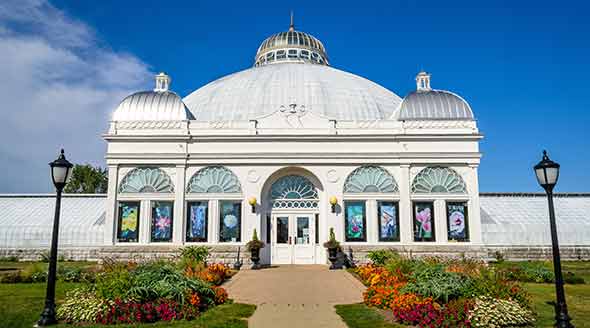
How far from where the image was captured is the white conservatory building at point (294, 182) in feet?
77.3

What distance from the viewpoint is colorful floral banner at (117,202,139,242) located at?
23.6 meters

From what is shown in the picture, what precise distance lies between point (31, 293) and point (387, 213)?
16.5 metres

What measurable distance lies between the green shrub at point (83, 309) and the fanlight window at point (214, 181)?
1285cm

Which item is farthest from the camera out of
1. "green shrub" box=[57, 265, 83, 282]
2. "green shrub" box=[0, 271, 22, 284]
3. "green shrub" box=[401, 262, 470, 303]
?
"green shrub" box=[57, 265, 83, 282]

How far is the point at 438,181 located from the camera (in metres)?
24.1

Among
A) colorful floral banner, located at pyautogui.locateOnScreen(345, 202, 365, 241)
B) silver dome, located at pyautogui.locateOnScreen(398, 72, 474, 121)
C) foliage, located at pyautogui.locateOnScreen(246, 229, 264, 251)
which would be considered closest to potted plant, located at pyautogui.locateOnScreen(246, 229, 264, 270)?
foliage, located at pyautogui.locateOnScreen(246, 229, 264, 251)

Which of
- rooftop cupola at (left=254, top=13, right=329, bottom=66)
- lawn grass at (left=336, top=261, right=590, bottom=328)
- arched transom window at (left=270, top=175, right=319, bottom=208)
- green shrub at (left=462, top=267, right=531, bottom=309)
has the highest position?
rooftop cupola at (left=254, top=13, right=329, bottom=66)

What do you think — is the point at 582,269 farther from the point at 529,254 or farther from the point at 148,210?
the point at 148,210

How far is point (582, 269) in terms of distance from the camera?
2291cm

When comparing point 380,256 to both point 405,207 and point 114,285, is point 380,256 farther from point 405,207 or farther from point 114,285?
point 114,285

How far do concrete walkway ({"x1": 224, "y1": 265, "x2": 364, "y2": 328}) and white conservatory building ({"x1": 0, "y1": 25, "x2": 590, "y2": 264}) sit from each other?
3.06 metres

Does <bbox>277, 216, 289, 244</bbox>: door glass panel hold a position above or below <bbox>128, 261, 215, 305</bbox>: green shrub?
above

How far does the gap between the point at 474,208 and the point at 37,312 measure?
20249 millimetres

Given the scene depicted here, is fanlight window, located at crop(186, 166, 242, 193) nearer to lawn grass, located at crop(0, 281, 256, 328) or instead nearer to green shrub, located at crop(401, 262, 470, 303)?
lawn grass, located at crop(0, 281, 256, 328)
